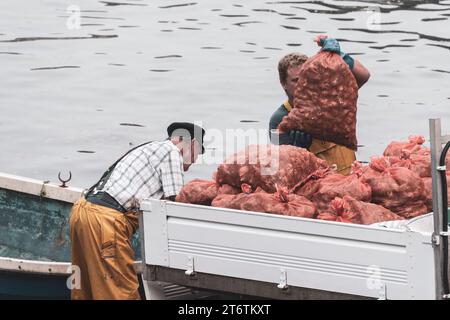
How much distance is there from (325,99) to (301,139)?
404mm

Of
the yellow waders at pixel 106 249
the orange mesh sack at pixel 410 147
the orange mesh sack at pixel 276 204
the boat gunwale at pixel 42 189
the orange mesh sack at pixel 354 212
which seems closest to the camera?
the orange mesh sack at pixel 354 212

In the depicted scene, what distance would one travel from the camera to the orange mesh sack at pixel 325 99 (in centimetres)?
972

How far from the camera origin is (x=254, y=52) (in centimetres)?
2659

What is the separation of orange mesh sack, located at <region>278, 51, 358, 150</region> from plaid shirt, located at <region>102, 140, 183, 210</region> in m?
1.23

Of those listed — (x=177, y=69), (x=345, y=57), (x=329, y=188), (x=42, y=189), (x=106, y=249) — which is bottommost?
(x=177, y=69)

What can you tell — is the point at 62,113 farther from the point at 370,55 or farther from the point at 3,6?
the point at 3,6

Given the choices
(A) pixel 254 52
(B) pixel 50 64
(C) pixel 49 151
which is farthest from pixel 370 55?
(C) pixel 49 151

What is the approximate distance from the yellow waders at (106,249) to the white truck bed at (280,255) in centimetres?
35

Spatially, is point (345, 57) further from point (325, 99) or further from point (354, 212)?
point (354, 212)

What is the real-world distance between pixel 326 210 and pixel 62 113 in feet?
47.6

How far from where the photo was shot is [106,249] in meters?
9.10

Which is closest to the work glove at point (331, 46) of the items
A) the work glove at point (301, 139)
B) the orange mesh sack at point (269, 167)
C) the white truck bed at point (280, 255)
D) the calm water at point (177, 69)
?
the work glove at point (301, 139)

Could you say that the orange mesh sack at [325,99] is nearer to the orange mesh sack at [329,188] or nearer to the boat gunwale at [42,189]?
the orange mesh sack at [329,188]

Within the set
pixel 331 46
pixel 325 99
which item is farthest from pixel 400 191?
pixel 331 46
